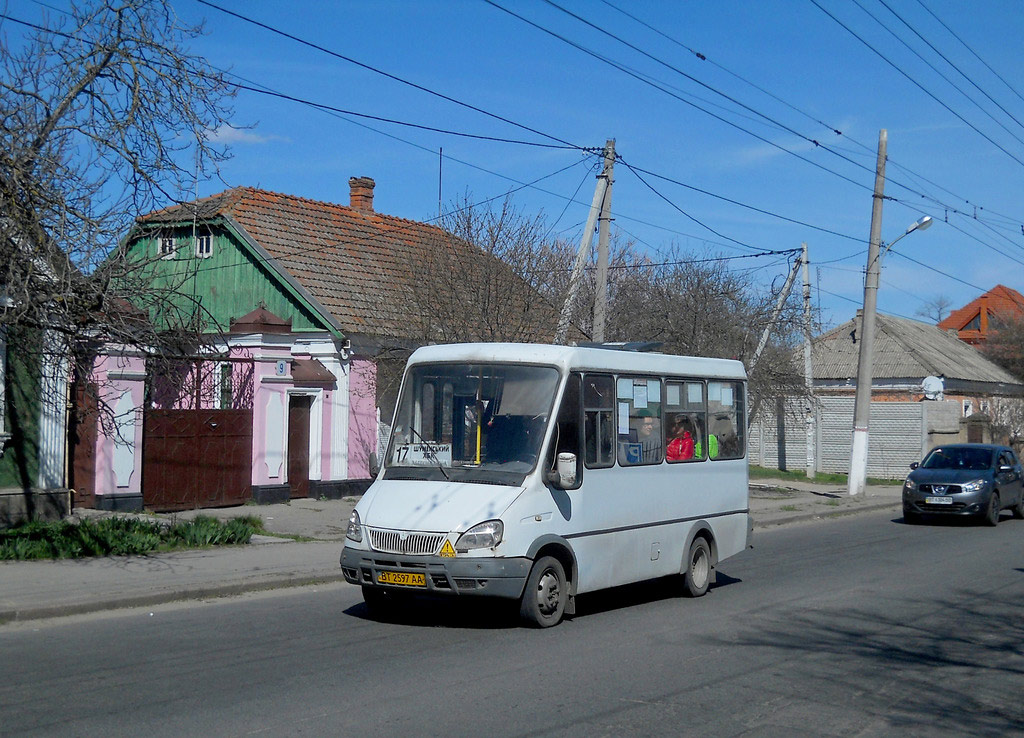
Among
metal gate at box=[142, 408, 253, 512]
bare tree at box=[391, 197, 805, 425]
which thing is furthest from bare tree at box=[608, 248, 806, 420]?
→ metal gate at box=[142, 408, 253, 512]

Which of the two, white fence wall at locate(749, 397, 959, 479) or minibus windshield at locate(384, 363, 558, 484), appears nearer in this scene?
minibus windshield at locate(384, 363, 558, 484)

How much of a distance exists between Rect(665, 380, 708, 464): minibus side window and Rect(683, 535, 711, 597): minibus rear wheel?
0.97 metres

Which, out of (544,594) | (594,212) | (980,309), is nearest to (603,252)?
(594,212)

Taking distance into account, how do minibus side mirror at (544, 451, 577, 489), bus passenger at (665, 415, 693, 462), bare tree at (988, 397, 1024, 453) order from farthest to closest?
bare tree at (988, 397, 1024, 453) → bus passenger at (665, 415, 693, 462) → minibus side mirror at (544, 451, 577, 489)

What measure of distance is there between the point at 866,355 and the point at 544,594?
19148mm

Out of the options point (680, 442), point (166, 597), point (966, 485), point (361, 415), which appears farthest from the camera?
point (361, 415)

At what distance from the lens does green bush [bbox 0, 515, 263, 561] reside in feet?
40.9

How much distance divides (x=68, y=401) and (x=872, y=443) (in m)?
27.9

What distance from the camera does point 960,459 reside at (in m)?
22.3

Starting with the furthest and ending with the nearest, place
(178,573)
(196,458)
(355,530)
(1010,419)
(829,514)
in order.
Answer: (1010,419) → (829,514) → (196,458) → (178,573) → (355,530)

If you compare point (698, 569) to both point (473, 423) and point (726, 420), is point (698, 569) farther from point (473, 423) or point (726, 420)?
point (473, 423)

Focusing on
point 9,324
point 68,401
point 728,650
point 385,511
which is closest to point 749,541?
point 728,650

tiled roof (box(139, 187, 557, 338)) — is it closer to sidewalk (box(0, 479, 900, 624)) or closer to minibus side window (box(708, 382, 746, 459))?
sidewalk (box(0, 479, 900, 624))

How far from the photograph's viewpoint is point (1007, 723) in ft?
22.0
